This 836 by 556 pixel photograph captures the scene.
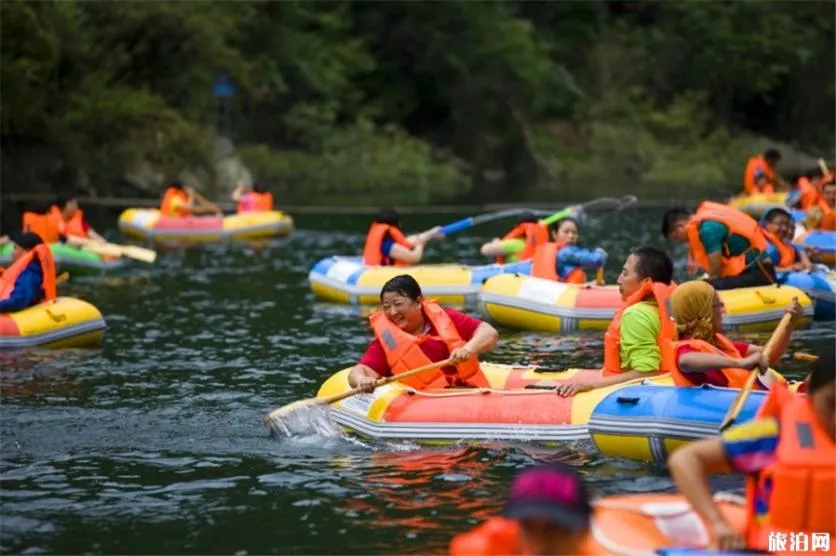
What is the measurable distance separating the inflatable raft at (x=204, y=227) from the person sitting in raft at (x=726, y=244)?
34.6 ft

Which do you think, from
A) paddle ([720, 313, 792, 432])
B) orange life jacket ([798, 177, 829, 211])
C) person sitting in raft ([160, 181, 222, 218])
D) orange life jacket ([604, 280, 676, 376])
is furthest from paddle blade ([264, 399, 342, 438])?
person sitting in raft ([160, 181, 222, 218])

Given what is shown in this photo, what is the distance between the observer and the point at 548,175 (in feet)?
Answer: 123

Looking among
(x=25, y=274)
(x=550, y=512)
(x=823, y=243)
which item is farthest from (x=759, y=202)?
(x=550, y=512)

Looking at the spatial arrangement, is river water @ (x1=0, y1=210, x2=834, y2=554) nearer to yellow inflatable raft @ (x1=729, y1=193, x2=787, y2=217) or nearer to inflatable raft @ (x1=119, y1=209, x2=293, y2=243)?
inflatable raft @ (x1=119, y1=209, x2=293, y2=243)

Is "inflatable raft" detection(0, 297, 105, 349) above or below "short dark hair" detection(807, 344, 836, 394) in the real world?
below

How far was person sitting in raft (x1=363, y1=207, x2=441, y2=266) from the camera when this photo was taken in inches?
615

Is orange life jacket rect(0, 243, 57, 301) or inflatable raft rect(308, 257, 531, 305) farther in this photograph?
inflatable raft rect(308, 257, 531, 305)

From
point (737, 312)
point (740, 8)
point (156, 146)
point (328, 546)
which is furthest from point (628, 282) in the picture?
point (740, 8)

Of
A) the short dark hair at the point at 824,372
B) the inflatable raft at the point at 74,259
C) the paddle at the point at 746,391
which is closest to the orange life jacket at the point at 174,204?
Answer: the inflatable raft at the point at 74,259

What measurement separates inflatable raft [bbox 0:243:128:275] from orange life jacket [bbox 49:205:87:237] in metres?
0.52

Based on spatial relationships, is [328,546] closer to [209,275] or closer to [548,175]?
[209,275]

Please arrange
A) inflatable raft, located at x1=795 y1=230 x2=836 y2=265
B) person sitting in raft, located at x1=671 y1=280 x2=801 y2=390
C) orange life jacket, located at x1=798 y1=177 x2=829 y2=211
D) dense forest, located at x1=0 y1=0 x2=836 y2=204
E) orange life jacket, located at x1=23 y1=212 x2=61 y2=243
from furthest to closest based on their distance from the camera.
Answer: dense forest, located at x1=0 y1=0 x2=836 y2=204, orange life jacket, located at x1=798 y1=177 x2=829 y2=211, orange life jacket, located at x1=23 y1=212 x2=61 y2=243, inflatable raft, located at x1=795 y1=230 x2=836 y2=265, person sitting in raft, located at x1=671 y1=280 x2=801 y2=390

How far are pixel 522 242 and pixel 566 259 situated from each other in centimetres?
202

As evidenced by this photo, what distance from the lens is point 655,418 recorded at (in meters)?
7.84
